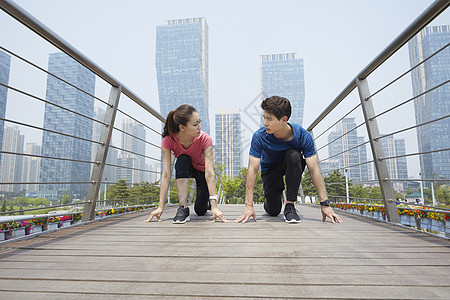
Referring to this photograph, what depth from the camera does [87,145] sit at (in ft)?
212

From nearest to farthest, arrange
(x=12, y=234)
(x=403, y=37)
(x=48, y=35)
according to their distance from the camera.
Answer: (x=48, y=35)
(x=403, y=37)
(x=12, y=234)

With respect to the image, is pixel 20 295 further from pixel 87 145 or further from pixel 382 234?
pixel 87 145

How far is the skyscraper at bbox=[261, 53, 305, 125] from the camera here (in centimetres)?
11200

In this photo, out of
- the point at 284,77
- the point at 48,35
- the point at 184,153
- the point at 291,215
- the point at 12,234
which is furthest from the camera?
the point at 284,77

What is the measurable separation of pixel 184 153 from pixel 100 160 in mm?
641

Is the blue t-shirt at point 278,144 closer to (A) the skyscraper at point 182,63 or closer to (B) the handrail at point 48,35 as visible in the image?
(B) the handrail at point 48,35

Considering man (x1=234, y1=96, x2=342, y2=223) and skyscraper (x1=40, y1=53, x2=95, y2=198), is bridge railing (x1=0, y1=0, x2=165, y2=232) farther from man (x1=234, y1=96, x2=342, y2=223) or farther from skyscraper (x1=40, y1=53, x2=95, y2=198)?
man (x1=234, y1=96, x2=342, y2=223)

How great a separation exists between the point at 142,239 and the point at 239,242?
0.51m

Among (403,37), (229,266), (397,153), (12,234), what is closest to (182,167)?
(229,266)

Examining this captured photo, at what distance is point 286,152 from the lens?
6.70 feet

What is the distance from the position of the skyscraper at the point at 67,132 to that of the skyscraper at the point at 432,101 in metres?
81.5

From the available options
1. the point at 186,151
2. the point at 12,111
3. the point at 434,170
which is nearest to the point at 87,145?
the point at 12,111

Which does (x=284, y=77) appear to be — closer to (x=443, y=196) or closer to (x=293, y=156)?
(x=443, y=196)

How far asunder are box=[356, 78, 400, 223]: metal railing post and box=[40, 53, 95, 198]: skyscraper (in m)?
49.3
